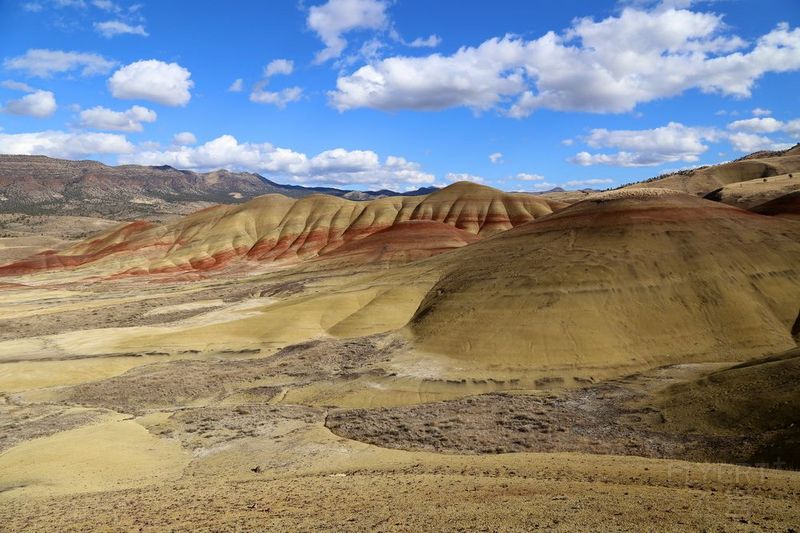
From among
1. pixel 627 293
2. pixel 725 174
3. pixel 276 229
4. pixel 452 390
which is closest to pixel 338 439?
pixel 452 390

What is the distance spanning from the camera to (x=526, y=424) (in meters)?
23.7

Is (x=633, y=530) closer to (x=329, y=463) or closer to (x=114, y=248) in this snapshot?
(x=329, y=463)

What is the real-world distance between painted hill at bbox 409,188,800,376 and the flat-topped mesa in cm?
5985

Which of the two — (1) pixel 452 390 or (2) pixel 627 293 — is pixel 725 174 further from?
(1) pixel 452 390

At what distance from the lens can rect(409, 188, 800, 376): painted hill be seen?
118 feet

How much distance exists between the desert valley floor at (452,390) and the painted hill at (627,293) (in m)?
0.20

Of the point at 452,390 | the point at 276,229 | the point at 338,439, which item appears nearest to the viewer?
the point at 338,439

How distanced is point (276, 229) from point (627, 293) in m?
106

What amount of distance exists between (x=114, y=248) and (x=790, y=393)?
137 metres

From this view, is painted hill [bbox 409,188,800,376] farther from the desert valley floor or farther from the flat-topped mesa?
the flat-topped mesa

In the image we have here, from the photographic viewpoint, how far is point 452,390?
105 ft

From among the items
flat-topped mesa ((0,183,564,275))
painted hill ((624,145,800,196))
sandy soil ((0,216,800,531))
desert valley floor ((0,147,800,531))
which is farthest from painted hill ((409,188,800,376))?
painted hill ((624,145,800,196))

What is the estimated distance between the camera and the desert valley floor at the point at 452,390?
46.5ft

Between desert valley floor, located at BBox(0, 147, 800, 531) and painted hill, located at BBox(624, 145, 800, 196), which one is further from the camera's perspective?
painted hill, located at BBox(624, 145, 800, 196)
